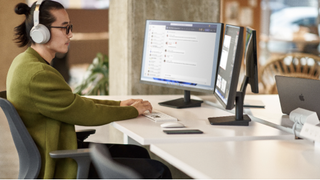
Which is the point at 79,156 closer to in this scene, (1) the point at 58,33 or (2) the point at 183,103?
(1) the point at 58,33

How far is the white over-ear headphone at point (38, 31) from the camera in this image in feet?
5.04

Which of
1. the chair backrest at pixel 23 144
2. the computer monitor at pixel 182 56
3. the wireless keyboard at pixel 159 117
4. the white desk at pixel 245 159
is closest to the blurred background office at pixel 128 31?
the computer monitor at pixel 182 56

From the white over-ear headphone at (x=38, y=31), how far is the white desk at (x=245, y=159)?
0.72 m

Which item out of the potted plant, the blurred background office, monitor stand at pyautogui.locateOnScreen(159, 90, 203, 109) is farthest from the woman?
the potted plant

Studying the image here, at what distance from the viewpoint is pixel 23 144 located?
1381 mm

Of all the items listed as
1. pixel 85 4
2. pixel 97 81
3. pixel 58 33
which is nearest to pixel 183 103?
pixel 58 33

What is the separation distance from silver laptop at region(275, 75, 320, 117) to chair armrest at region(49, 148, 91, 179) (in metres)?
1.00

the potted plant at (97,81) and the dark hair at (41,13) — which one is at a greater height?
the dark hair at (41,13)

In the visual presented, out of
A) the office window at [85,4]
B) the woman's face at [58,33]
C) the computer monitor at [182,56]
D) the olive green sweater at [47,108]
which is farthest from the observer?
the office window at [85,4]

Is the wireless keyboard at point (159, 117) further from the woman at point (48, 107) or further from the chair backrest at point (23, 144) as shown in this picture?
the chair backrest at point (23, 144)

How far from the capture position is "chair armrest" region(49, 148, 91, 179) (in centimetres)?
130

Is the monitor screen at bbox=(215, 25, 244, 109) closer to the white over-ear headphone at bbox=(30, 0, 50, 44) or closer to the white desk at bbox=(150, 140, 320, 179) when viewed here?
the white desk at bbox=(150, 140, 320, 179)

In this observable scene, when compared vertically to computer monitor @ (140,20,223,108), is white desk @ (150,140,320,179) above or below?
below

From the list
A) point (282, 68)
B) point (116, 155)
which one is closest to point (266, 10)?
point (282, 68)
